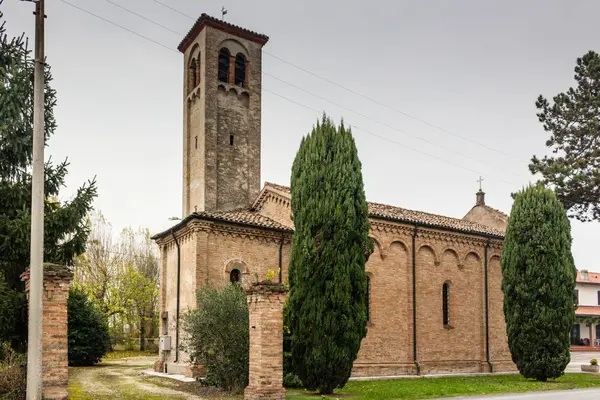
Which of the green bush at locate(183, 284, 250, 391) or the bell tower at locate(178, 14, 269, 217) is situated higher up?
the bell tower at locate(178, 14, 269, 217)

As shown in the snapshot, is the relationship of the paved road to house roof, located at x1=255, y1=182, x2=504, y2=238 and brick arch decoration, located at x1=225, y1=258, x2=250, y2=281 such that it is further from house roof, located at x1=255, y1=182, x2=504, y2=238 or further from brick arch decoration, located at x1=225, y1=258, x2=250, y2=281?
house roof, located at x1=255, y1=182, x2=504, y2=238

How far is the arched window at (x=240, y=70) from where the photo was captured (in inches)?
1145

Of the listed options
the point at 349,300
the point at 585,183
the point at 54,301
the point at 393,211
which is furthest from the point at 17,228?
the point at 585,183

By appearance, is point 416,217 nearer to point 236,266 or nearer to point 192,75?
point 236,266

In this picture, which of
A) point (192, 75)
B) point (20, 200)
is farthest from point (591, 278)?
point (20, 200)

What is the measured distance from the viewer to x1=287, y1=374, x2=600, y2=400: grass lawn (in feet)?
57.8

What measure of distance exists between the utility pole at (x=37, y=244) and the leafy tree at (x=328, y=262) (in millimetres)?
8285

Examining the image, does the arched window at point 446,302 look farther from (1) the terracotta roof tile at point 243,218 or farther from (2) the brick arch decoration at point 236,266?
(2) the brick arch decoration at point 236,266

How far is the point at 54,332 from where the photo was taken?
12.3 meters

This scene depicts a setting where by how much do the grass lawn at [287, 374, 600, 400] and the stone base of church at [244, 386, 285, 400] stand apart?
1.29 m

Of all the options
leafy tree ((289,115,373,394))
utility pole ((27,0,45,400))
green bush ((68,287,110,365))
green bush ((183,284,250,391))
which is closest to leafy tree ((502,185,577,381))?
leafy tree ((289,115,373,394))

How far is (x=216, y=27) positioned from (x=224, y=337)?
16.3 meters

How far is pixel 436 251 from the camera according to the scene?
27359 mm

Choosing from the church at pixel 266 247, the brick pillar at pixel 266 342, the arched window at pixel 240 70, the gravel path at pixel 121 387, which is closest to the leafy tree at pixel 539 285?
the church at pixel 266 247
